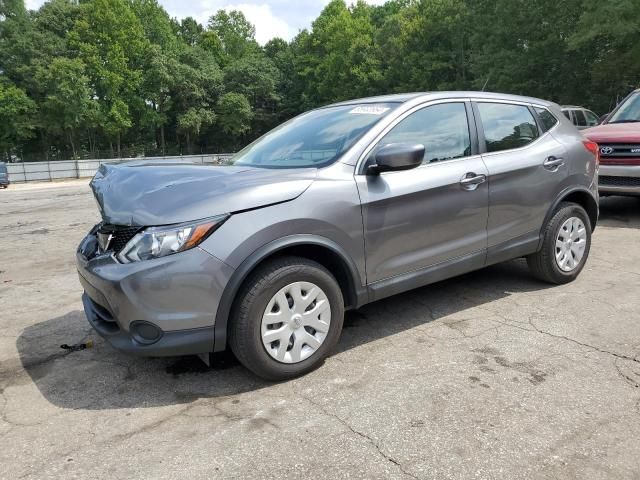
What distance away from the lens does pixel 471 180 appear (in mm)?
3895

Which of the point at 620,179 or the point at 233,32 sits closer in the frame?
the point at 620,179

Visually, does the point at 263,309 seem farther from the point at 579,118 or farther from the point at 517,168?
the point at 579,118

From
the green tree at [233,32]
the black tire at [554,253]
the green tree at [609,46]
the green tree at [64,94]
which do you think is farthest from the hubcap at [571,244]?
the green tree at [233,32]

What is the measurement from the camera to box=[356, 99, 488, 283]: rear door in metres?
3.42

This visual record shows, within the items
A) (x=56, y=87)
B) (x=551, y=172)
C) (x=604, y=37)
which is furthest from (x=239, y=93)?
(x=551, y=172)

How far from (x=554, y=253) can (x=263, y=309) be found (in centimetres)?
289

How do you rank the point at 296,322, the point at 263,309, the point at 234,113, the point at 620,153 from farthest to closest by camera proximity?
the point at 234,113 < the point at 620,153 < the point at 296,322 < the point at 263,309

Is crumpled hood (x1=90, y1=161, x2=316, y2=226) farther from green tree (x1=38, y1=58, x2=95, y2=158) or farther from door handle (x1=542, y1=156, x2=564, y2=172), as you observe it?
green tree (x1=38, y1=58, x2=95, y2=158)

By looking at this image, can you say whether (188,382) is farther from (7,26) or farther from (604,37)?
(7,26)

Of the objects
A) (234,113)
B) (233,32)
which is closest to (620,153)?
(234,113)

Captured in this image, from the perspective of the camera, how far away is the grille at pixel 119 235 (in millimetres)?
2938

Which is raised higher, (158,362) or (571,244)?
(571,244)

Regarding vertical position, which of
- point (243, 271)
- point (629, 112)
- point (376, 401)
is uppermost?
point (629, 112)

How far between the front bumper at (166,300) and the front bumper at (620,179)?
649cm
